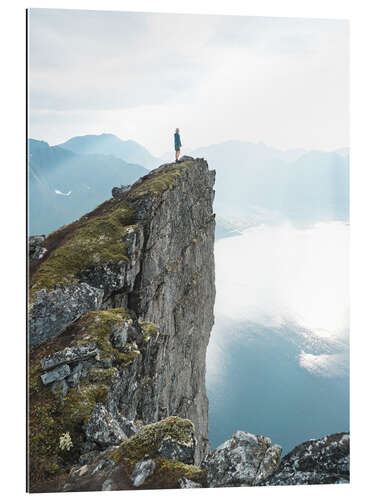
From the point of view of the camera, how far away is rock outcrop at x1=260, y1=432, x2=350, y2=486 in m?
7.51

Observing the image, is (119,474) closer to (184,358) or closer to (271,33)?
(271,33)

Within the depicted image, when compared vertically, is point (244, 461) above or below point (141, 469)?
above

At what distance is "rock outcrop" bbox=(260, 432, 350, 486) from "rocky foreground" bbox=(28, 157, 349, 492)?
22mm

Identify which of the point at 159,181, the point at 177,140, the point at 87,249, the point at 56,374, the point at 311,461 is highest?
the point at 177,140

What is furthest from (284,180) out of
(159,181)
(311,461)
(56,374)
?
(56,374)

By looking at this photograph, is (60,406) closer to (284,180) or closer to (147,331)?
(147,331)

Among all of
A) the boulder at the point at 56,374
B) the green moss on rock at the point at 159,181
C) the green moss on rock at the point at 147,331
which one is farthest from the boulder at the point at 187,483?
the green moss on rock at the point at 159,181

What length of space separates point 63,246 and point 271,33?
402 inches

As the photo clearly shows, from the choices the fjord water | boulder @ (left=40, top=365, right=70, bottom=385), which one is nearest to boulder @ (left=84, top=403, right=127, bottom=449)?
boulder @ (left=40, top=365, right=70, bottom=385)

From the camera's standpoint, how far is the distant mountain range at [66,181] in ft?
34.8

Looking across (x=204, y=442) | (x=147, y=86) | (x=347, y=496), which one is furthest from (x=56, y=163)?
(x=204, y=442)

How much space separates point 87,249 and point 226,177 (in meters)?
8.42

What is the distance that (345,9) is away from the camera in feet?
→ 37.7

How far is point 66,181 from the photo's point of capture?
1412cm
